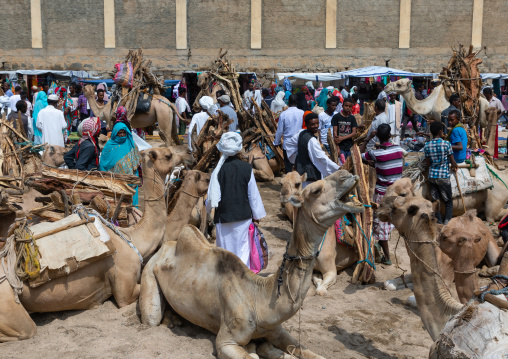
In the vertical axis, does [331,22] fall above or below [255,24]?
above

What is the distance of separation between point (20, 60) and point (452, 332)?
28.1 meters

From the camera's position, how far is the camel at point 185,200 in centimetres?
656

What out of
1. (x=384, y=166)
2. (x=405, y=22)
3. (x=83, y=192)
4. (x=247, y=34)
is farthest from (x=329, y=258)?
(x=405, y=22)

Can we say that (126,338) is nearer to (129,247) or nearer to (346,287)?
(129,247)

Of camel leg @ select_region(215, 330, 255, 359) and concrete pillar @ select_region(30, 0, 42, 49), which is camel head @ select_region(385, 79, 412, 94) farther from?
concrete pillar @ select_region(30, 0, 42, 49)

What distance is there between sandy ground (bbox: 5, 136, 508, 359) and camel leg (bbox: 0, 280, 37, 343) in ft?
0.24

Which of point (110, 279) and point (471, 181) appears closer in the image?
point (110, 279)

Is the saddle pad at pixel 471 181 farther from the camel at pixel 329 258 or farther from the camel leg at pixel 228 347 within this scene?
the camel leg at pixel 228 347

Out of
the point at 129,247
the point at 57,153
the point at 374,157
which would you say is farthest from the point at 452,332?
the point at 57,153

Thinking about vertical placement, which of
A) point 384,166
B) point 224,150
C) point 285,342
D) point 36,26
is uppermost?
point 36,26

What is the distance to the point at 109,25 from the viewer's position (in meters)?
28.0

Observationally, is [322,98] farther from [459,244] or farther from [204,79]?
[459,244]

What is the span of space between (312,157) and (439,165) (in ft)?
6.72

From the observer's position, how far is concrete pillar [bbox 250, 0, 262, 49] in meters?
27.7
